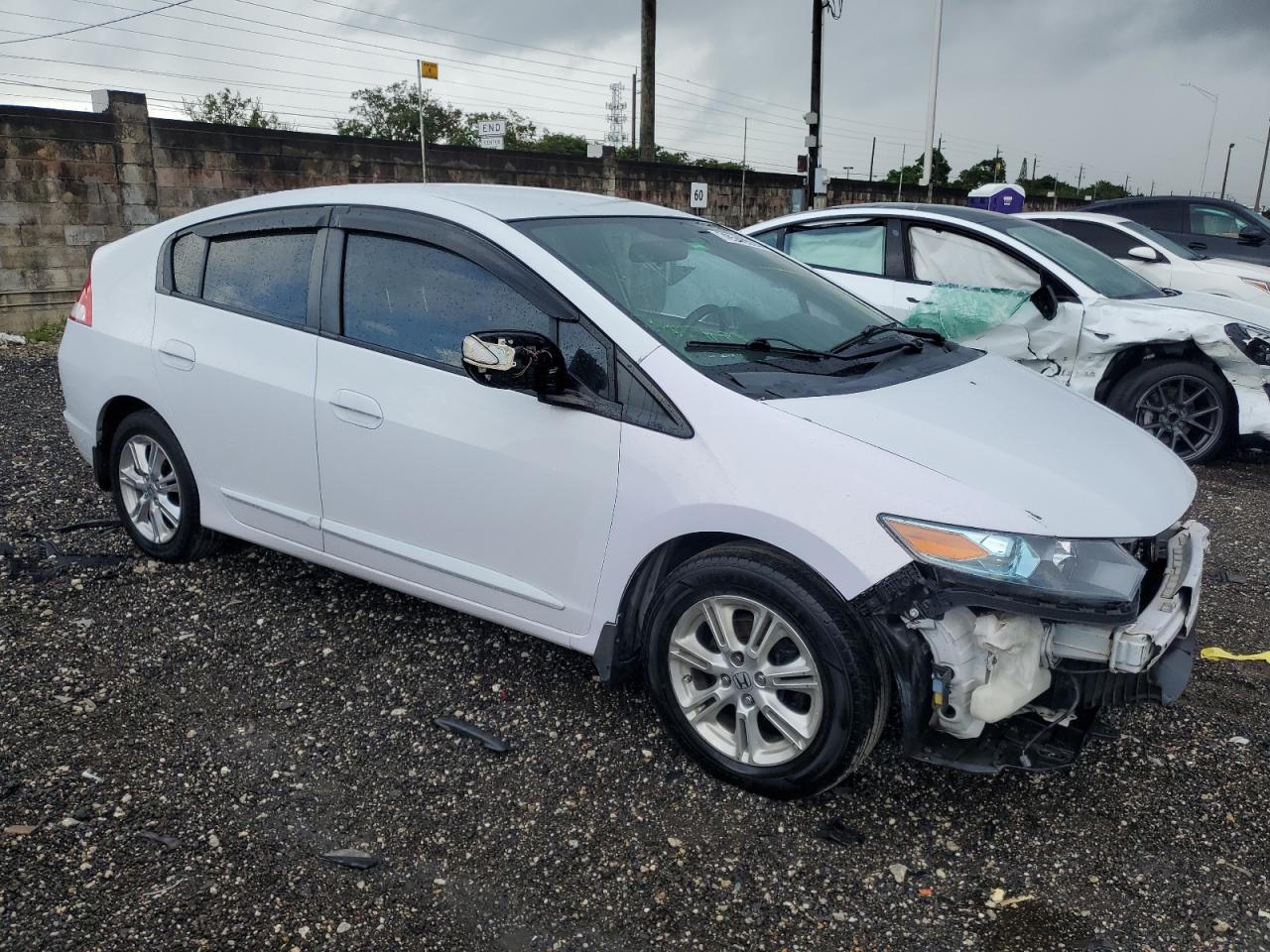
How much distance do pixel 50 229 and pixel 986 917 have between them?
14.5 meters

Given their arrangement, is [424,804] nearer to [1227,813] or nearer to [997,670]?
[997,670]

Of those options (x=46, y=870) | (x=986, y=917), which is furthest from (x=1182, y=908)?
(x=46, y=870)

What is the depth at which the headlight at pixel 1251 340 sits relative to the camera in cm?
625

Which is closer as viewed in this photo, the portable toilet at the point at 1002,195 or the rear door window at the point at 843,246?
the rear door window at the point at 843,246

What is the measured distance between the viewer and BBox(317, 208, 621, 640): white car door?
10.0ft

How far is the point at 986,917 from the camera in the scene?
8.15ft

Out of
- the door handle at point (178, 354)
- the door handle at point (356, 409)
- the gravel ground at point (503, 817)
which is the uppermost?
the door handle at point (178, 354)

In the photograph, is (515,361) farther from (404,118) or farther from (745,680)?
(404,118)

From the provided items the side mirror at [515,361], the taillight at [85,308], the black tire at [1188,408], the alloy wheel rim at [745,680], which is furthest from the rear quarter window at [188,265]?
the black tire at [1188,408]

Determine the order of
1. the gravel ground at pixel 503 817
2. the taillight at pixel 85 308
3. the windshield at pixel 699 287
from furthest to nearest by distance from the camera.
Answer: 1. the taillight at pixel 85 308
2. the windshield at pixel 699 287
3. the gravel ground at pixel 503 817

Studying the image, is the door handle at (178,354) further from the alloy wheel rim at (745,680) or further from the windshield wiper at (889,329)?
the windshield wiper at (889,329)

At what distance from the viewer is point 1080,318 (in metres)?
6.56

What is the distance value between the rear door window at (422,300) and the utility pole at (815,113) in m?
20.2

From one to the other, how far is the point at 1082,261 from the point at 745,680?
5453mm
